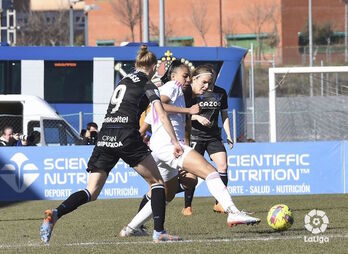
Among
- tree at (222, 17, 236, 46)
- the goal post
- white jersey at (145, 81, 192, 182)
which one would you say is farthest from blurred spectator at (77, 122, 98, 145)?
tree at (222, 17, 236, 46)

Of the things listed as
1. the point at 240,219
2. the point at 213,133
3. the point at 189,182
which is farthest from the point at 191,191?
the point at 240,219

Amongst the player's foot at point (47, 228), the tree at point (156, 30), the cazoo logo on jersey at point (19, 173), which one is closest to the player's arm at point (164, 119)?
the player's foot at point (47, 228)

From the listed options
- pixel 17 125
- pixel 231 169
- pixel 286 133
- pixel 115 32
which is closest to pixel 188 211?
pixel 231 169

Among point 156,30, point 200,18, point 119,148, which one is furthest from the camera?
point 200,18

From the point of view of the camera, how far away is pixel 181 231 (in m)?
12.1

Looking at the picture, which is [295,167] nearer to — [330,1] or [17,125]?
[17,125]

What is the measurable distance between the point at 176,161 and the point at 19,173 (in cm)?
1101

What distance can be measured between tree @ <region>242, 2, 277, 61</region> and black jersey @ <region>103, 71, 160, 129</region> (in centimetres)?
4806

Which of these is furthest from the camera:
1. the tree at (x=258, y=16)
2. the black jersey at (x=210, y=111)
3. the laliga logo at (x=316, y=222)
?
the tree at (x=258, y=16)

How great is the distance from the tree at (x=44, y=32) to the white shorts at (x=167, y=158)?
49324 millimetres

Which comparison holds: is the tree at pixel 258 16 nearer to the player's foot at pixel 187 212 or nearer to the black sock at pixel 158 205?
the player's foot at pixel 187 212

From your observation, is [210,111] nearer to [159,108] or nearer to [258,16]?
[159,108]

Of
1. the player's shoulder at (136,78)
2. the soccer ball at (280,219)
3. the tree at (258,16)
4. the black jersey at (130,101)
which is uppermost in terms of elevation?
the tree at (258,16)

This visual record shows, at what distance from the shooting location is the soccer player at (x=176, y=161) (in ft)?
34.8
